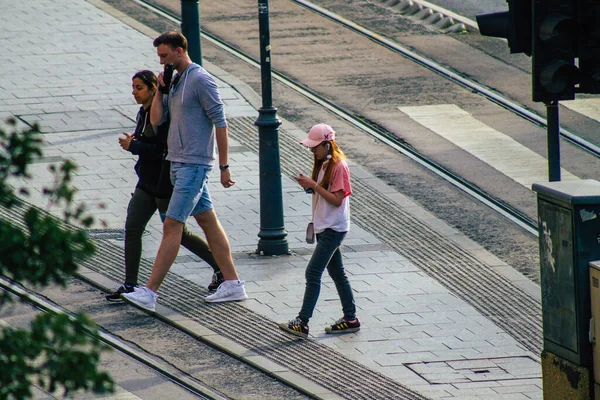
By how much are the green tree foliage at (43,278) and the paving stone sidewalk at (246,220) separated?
336 millimetres

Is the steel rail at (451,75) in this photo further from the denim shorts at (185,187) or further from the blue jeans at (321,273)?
the denim shorts at (185,187)

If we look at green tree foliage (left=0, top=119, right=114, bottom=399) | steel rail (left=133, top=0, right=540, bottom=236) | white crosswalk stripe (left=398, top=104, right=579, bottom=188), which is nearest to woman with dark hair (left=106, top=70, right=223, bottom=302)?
steel rail (left=133, top=0, right=540, bottom=236)

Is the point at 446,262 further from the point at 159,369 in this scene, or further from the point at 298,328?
the point at 159,369

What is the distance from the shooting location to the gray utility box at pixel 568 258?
22.3ft

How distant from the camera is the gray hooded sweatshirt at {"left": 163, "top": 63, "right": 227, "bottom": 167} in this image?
877cm

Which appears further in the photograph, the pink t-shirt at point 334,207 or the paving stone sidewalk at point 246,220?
the pink t-shirt at point 334,207

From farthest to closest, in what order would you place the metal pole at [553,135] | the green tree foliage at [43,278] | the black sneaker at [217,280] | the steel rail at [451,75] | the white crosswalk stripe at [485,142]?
the steel rail at [451,75] → the white crosswalk stripe at [485,142] → the black sneaker at [217,280] → the metal pole at [553,135] → the green tree foliage at [43,278]

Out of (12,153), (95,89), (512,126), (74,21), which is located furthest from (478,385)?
(74,21)

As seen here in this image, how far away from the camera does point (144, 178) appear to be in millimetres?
9102

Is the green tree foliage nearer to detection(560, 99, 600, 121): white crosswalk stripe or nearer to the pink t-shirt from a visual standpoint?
the pink t-shirt

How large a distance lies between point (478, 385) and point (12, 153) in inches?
177

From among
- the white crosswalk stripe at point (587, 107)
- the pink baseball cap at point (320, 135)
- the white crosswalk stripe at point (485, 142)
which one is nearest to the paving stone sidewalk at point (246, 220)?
the pink baseball cap at point (320, 135)

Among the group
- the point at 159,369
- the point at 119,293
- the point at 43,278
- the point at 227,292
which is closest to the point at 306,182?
the point at 227,292

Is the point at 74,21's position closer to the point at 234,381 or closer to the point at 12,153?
the point at 234,381
